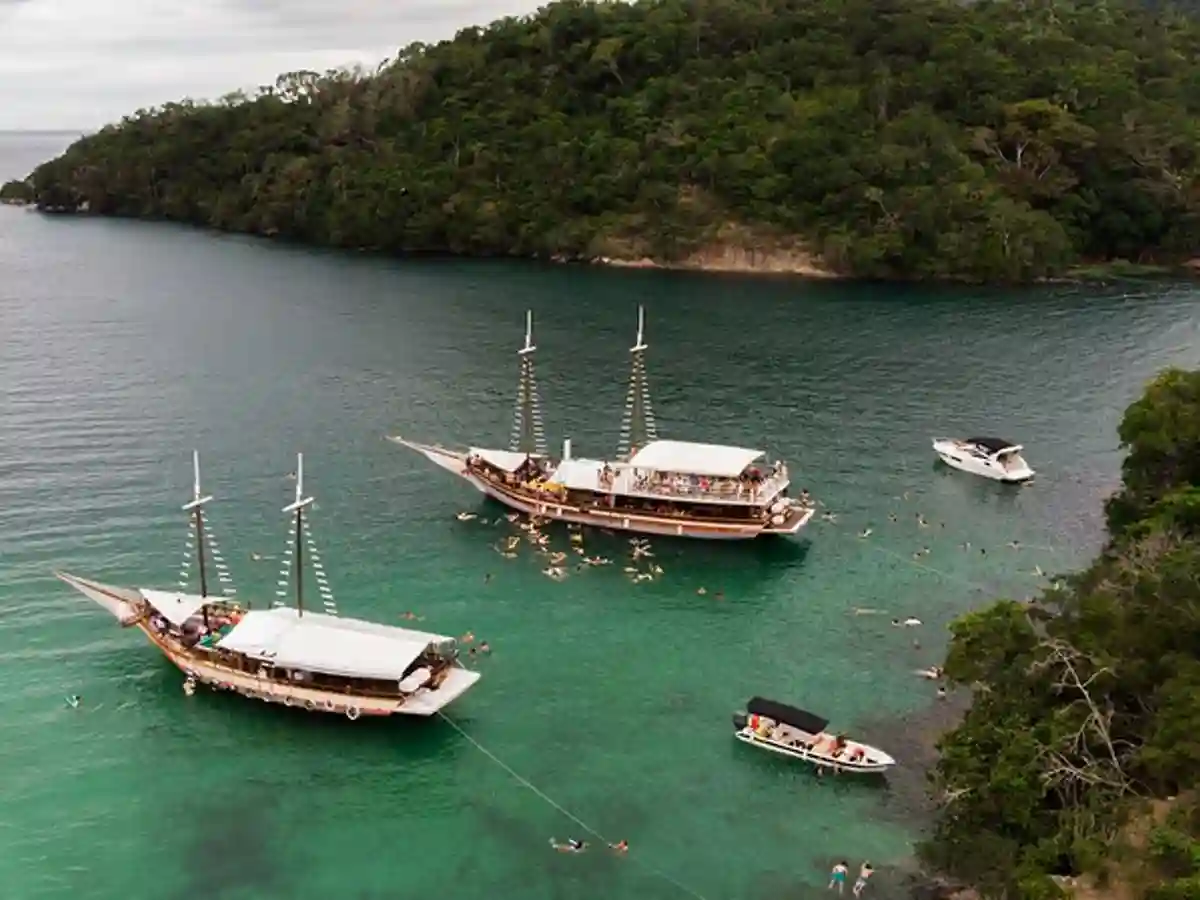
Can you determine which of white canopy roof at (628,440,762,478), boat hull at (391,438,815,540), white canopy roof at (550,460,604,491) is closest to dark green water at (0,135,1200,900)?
boat hull at (391,438,815,540)

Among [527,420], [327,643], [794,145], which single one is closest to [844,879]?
[327,643]

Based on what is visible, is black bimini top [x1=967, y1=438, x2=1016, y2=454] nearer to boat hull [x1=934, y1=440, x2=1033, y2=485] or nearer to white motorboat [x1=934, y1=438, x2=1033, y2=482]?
white motorboat [x1=934, y1=438, x2=1033, y2=482]

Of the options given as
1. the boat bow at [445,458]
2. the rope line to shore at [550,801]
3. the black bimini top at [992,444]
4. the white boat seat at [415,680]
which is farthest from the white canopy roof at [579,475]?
the black bimini top at [992,444]

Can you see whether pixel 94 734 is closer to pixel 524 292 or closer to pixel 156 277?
pixel 524 292

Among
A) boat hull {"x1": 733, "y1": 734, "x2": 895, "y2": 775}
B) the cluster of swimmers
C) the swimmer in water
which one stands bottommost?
the swimmer in water

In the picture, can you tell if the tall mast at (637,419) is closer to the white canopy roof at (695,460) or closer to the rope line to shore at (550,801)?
the white canopy roof at (695,460)
